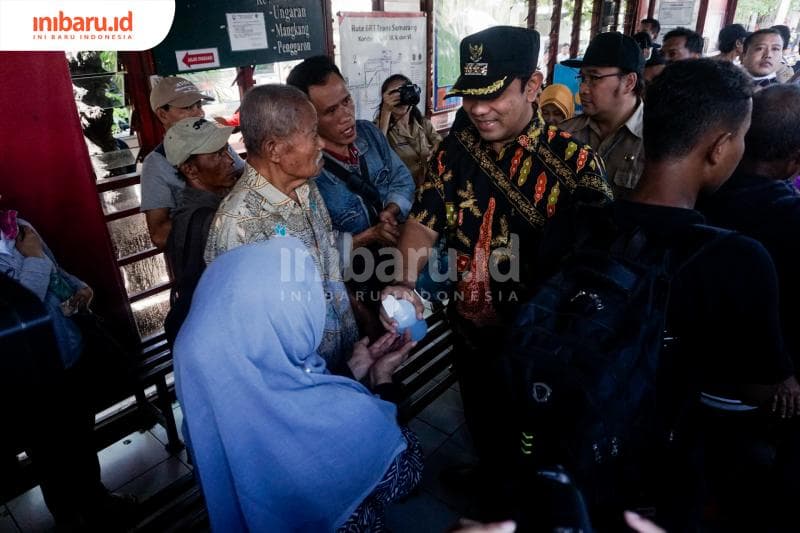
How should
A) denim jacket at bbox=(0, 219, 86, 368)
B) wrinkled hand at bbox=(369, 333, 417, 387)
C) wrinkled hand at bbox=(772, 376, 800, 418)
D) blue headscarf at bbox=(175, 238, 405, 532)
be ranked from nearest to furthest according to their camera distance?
blue headscarf at bbox=(175, 238, 405, 532)
wrinkled hand at bbox=(772, 376, 800, 418)
wrinkled hand at bbox=(369, 333, 417, 387)
denim jacket at bbox=(0, 219, 86, 368)

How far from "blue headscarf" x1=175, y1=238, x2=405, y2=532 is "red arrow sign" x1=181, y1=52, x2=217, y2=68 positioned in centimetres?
278

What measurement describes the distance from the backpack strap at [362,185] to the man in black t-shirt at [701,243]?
150 cm

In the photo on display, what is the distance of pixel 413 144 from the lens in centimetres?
393

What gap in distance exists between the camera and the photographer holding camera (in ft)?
12.6

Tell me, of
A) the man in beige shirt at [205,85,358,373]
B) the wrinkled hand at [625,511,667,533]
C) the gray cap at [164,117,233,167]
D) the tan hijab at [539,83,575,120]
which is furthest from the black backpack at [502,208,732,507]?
the tan hijab at [539,83,575,120]

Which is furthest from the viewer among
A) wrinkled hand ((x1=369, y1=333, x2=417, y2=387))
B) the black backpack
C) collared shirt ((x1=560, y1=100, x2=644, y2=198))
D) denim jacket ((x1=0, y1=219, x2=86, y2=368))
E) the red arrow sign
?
the red arrow sign

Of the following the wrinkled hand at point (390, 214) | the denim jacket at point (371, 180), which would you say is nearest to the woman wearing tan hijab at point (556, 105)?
the denim jacket at point (371, 180)

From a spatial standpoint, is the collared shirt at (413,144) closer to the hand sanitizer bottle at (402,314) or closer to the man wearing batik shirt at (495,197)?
the man wearing batik shirt at (495,197)

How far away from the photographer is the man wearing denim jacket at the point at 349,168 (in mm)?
2488

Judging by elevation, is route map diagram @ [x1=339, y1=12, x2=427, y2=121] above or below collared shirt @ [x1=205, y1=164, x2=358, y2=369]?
above

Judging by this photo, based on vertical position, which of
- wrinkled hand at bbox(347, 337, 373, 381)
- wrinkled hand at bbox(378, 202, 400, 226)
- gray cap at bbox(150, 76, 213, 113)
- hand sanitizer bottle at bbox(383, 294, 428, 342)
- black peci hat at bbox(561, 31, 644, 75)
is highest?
black peci hat at bbox(561, 31, 644, 75)

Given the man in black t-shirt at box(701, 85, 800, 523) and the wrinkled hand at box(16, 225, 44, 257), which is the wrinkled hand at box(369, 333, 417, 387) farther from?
the wrinkled hand at box(16, 225, 44, 257)

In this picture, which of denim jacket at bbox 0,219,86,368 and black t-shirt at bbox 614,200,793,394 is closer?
black t-shirt at bbox 614,200,793,394

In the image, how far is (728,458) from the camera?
2.56 m
